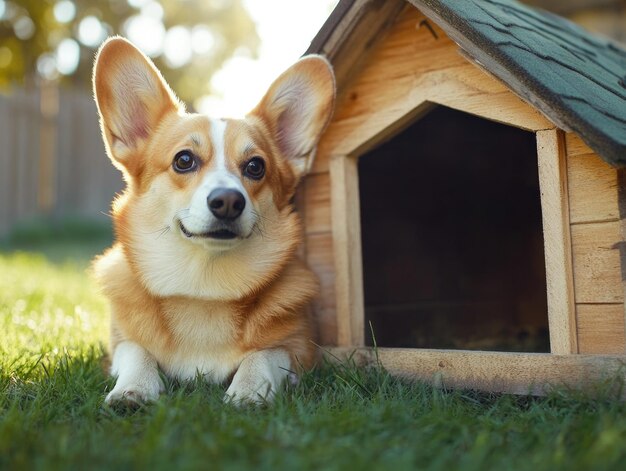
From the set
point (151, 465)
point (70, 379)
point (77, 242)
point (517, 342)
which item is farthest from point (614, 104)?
point (77, 242)

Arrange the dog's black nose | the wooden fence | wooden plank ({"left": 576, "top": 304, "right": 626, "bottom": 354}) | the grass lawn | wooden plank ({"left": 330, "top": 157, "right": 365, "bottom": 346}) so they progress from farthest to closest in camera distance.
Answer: the wooden fence → wooden plank ({"left": 330, "top": 157, "right": 365, "bottom": 346}) → the dog's black nose → wooden plank ({"left": 576, "top": 304, "right": 626, "bottom": 354}) → the grass lawn

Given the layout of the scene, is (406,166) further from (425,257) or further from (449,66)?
(449,66)

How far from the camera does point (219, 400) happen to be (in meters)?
2.12

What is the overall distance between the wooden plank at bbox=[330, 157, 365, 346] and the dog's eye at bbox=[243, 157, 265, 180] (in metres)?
0.42

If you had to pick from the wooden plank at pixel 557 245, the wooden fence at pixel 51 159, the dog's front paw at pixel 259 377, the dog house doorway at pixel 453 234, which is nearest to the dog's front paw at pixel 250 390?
the dog's front paw at pixel 259 377

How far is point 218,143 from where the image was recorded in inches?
102

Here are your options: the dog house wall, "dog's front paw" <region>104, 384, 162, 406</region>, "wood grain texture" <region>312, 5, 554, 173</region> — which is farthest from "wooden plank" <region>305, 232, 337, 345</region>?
"dog's front paw" <region>104, 384, 162, 406</region>

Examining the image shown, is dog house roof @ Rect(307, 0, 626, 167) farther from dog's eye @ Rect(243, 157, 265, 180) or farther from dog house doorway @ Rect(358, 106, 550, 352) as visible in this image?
dog house doorway @ Rect(358, 106, 550, 352)

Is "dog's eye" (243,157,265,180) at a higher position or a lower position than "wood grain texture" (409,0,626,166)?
lower

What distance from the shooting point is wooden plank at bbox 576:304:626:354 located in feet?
7.05

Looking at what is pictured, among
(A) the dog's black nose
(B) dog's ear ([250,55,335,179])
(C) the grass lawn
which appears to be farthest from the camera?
(B) dog's ear ([250,55,335,179])

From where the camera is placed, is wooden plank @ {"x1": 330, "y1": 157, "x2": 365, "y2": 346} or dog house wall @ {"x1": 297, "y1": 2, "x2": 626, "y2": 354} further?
wooden plank @ {"x1": 330, "y1": 157, "x2": 365, "y2": 346}

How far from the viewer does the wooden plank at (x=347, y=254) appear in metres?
2.89

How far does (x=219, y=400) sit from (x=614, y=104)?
159 centimetres
